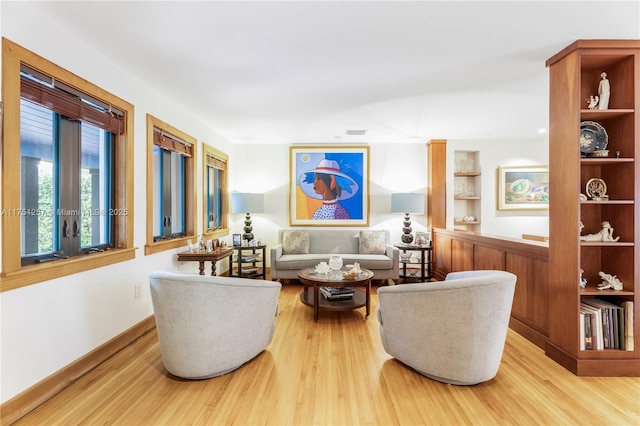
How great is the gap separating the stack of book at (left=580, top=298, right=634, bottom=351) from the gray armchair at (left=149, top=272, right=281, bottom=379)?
8.13 ft


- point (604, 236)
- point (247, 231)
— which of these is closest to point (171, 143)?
point (247, 231)

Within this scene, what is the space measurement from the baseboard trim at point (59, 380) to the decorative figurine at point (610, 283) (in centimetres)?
398

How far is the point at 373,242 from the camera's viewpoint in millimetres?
5066

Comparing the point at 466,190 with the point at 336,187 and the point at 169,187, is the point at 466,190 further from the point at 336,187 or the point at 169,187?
the point at 169,187

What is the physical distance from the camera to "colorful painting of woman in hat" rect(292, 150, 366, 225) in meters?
5.54

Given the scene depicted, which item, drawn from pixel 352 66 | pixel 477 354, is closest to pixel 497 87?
pixel 352 66

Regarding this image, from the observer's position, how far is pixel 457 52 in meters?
2.41

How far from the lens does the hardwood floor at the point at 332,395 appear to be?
69.4 inches

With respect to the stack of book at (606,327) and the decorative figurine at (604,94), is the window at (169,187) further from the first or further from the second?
the decorative figurine at (604,94)

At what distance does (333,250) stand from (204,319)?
3.39 meters

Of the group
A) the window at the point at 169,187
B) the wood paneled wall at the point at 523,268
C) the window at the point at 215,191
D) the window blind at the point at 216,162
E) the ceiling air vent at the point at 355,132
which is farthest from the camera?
the ceiling air vent at the point at 355,132

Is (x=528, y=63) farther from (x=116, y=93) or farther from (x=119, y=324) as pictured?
(x=119, y=324)

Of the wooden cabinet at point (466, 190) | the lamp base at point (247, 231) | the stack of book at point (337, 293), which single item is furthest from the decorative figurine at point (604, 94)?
the lamp base at point (247, 231)

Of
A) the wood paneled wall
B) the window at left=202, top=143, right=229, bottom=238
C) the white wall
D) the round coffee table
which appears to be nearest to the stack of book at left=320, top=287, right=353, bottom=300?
the round coffee table
